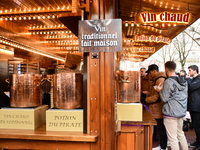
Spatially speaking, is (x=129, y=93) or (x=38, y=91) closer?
(x=38, y=91)

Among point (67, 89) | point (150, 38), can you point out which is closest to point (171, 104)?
point (67, 89)

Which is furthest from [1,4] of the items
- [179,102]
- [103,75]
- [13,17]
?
[179,102]

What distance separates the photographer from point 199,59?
2384 cm

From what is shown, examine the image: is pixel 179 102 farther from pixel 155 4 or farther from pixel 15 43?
pixel 15 43

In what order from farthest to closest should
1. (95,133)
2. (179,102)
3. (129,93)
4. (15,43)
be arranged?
1. (15,43)
2. (179,102)
3. (129,93)
4. (95,133)

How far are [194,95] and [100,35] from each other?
3.37 meters

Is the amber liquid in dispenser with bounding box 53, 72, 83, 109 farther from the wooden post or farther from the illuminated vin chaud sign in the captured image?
the illuminated vin chaud sign

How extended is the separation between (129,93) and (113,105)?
1.77 ft

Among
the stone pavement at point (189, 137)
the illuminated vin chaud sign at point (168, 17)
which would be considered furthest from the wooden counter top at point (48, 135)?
the illuminated vin chaud sign at point (168, 17)

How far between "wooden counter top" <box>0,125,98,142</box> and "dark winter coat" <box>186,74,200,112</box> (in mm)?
3174

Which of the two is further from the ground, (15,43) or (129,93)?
(15,43)

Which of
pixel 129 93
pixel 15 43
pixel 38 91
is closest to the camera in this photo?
pixel 38 91

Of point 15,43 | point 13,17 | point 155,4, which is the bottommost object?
point 15,43

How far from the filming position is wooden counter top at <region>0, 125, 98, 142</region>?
172 centimetres
